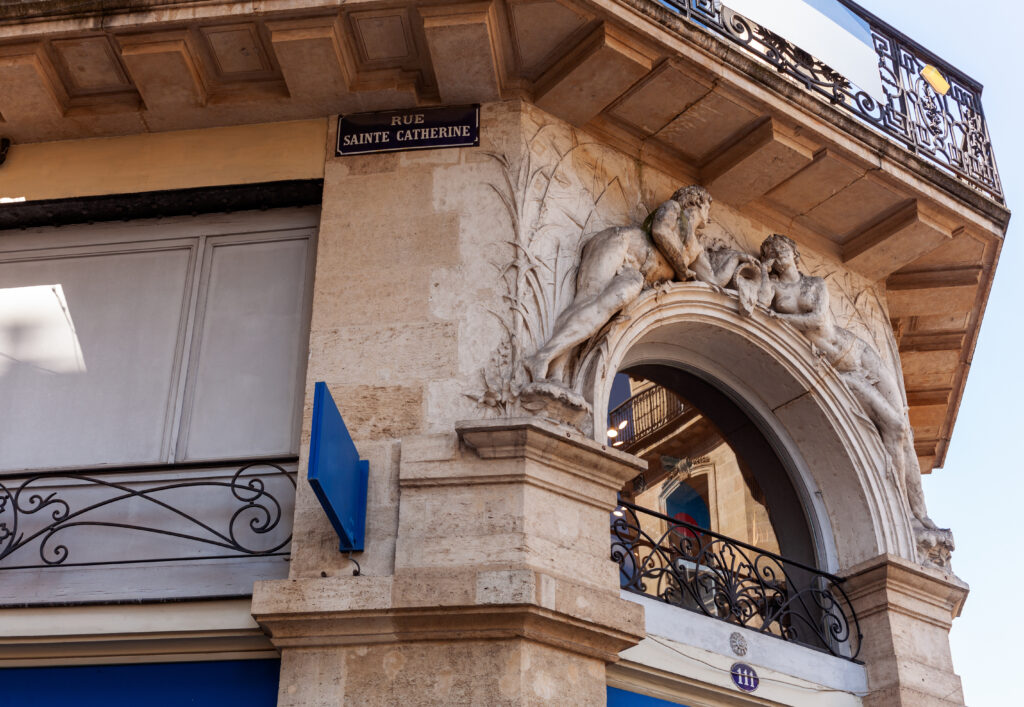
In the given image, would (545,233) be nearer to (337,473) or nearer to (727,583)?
(337,473)

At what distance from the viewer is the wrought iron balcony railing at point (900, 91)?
7.54 metres

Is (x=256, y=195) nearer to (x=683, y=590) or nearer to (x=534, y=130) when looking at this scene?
(x=534, y=130)

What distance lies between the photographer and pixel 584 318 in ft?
21.7

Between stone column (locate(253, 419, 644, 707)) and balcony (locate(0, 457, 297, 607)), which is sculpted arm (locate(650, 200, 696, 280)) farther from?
balcony (locate(0, 457, 297, 607))

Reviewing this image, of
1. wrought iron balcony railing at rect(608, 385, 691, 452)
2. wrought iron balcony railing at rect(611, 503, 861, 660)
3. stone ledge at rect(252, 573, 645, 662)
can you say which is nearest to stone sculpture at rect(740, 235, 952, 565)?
wrought iron balcony railing at rect(611, 503, 861, 660)

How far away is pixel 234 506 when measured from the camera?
6473 mm

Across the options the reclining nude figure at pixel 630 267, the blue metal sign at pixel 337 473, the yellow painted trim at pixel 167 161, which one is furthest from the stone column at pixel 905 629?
the yellow painted trim at pixel 167 161

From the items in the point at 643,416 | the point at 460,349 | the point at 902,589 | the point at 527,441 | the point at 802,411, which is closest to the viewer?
the point at 527,441

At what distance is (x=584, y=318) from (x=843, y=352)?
2.18 meters

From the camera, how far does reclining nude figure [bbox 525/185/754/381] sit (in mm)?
6535

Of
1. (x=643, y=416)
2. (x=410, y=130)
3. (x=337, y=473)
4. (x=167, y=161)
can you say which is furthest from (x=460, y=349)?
(x=167, y=161)

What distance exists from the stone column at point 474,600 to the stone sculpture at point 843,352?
2.27 meters

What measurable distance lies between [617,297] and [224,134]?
2.71 meters

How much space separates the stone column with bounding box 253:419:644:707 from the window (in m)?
1.12
